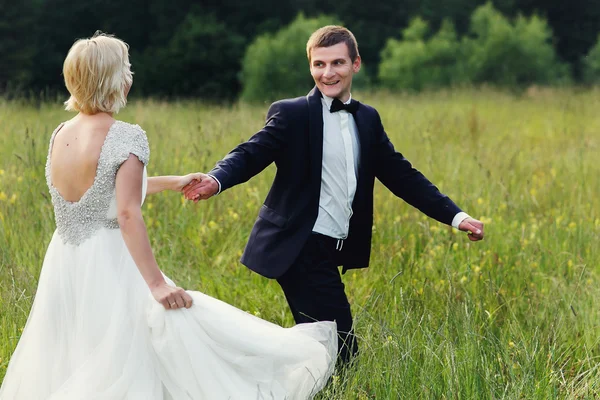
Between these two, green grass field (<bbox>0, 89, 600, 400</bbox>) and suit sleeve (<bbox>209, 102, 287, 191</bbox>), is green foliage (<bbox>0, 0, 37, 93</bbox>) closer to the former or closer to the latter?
green grass field (<bbox>0, 89, 600, 400</bbox>)

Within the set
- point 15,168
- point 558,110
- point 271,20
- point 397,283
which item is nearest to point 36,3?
point 271,20

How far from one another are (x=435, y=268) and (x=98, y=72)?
8.04 ft

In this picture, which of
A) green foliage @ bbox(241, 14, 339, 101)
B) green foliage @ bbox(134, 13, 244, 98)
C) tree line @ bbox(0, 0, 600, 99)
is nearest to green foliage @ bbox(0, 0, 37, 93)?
tree line @ bbox(0, 0, 600, 99)

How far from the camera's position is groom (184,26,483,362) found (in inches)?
128

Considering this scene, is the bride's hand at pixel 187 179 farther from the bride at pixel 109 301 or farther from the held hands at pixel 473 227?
the held hands at pixel 473 227

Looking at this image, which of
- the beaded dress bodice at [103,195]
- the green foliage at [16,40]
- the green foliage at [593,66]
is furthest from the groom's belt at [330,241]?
the green foliage at [593,66]

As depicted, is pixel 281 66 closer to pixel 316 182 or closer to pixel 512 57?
pixel 512 57

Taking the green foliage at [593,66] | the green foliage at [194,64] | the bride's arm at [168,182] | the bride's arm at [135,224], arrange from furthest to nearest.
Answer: the green foliage at [194,64] → the green foliage at [593,66] → the bride's arm at [168,182] → the bride's arm at [135,224]

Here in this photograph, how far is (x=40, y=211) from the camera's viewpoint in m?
4.94

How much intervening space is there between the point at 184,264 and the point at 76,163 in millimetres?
1979

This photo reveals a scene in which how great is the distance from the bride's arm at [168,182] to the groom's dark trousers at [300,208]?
10 cm

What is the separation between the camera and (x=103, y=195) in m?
2.60

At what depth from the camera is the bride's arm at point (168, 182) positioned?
9.96ft

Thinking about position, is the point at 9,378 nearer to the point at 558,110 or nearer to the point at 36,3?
the point at 558,110
